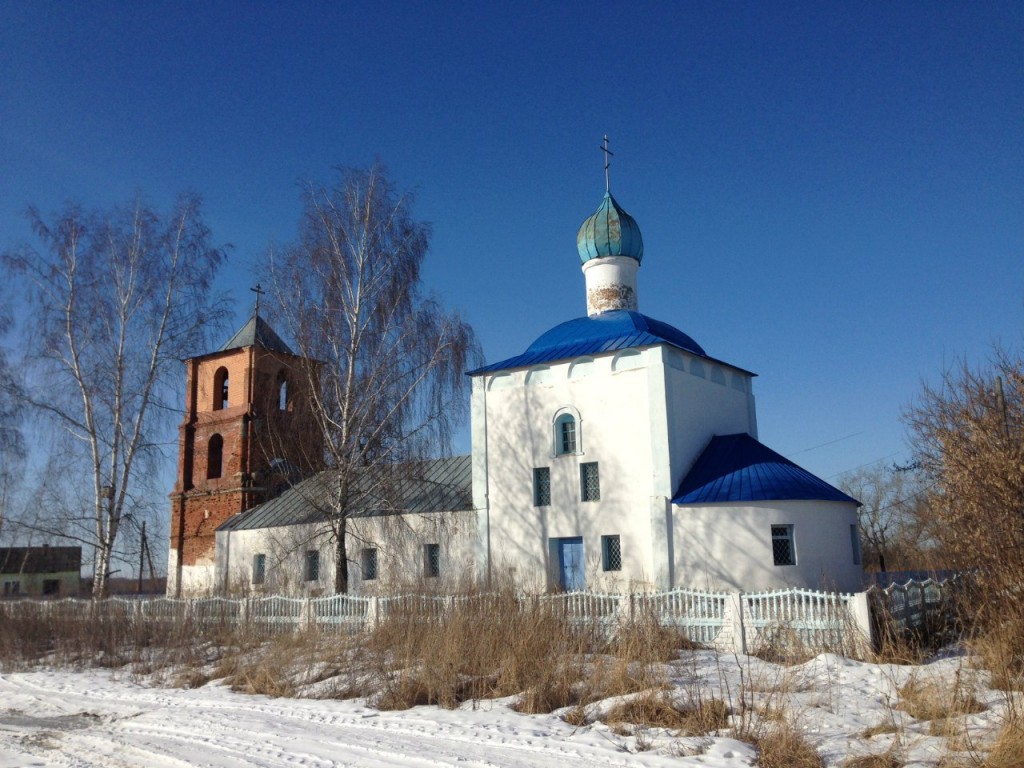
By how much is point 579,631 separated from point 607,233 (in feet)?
44.7

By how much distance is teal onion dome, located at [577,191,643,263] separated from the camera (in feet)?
72.1

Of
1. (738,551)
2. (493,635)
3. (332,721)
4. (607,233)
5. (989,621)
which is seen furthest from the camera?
(607,233)

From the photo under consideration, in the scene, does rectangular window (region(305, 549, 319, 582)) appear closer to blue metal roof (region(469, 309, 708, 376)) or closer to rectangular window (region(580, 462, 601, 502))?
blue metal roof (region(469, 309, 708, 376))

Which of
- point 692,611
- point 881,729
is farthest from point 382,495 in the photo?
point 881,729

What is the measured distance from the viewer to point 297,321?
17.1m

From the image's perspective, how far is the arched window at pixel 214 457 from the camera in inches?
1081

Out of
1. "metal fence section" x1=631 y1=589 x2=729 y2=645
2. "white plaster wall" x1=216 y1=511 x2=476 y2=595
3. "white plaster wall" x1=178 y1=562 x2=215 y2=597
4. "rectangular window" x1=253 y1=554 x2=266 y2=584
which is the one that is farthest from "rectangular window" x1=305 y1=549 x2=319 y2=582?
"metal fence section" x1=631 y1=589 x2=729 y2=645

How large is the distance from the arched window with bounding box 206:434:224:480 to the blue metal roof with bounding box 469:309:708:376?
11793 millimetres

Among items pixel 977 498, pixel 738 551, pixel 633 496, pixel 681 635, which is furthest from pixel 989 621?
pixel 633 496

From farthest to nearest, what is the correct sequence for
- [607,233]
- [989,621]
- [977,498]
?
[607,233] → [977,498] → [989,621]

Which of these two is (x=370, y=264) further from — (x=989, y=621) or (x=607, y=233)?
(x=989, y=621)

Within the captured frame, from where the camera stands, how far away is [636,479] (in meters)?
17.7

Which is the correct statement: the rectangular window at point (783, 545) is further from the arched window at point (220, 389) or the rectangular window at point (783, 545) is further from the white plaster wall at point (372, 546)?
the arched window at point (220, 389)

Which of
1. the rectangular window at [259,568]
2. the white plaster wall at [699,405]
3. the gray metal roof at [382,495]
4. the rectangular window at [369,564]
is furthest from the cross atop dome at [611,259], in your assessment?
the rectangular window at [259,568]
